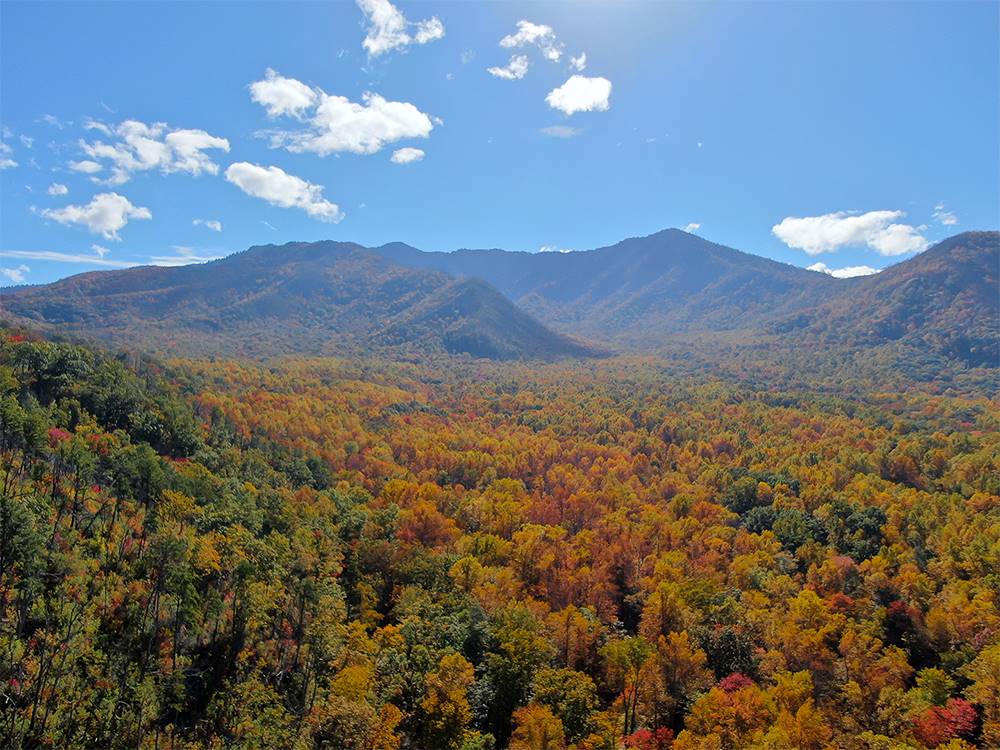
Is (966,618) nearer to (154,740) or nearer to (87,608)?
(154,740)

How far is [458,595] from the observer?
6612 cm

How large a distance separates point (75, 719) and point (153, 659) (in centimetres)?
765

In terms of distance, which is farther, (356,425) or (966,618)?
(356,425)

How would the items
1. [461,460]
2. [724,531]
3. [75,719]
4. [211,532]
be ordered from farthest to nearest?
[461,460]
[724,531]
[211,532]
[75,719]

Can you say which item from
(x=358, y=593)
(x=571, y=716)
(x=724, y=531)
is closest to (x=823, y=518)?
(x=724, y=531)

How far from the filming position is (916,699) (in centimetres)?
5041

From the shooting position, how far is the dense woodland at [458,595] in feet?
152

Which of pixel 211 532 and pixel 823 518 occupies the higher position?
pixel 211 532

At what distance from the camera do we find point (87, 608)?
162 feet

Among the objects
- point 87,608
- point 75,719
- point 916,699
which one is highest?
point 87,608

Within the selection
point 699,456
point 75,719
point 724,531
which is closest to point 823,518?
point 724,531

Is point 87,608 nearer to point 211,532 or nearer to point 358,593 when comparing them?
point 211,532

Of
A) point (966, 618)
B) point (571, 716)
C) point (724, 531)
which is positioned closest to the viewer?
point (571, 716)

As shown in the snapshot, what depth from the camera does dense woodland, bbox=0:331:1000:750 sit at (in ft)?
152
